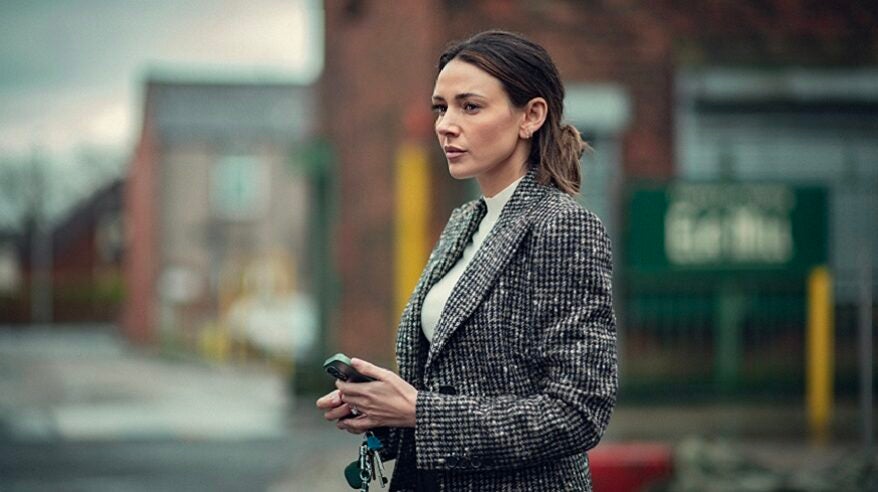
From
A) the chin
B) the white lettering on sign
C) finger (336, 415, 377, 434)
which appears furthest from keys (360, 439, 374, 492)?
the white lettering on sign

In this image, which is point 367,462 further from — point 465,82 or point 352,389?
point 465,82

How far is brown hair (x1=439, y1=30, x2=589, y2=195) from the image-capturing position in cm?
246

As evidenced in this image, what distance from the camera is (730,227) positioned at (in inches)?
501

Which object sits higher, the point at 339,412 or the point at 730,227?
the point at 730,227

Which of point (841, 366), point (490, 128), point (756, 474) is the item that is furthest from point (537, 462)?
point (841, 366)

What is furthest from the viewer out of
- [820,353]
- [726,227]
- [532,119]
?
[726,227]

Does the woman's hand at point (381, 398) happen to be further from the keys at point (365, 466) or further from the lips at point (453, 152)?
the lips at point (453, 152)

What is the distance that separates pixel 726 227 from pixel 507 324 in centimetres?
1067

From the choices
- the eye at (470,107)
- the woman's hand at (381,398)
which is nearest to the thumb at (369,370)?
the woman's hand at (381,398)

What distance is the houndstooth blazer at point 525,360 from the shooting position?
2299 mm

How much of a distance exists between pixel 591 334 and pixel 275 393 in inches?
599

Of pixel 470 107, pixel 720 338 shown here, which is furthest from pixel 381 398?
pixel 720 338

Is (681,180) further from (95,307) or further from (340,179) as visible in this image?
(95,307)

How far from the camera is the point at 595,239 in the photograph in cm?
235
